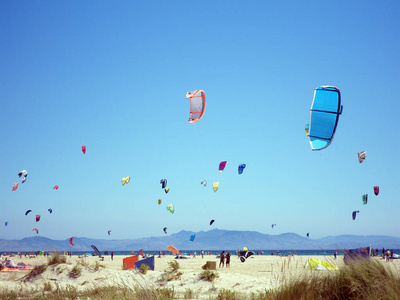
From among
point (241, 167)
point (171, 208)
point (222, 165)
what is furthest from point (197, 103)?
point (171, 208)

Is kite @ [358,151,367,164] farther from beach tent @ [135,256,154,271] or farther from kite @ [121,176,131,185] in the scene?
kite @ [121,176,131,185]

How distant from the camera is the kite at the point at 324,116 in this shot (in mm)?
10188

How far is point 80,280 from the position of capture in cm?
1157

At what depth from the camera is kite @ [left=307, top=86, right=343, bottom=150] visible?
1019cm

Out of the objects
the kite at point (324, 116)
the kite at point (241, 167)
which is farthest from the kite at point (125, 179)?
the kite at point (324, 116)

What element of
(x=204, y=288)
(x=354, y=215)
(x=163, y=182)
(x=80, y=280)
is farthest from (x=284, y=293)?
(x=354, y=215)

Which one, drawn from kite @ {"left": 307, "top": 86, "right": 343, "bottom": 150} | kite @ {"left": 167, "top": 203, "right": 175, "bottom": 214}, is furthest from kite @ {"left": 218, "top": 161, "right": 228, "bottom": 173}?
kite @ {"left": 307, "top": 86, "right": 343, "bottom": 150}

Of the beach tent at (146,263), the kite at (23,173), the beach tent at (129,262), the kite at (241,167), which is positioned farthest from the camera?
the kite at (23,173)

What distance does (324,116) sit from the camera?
33.7 feet

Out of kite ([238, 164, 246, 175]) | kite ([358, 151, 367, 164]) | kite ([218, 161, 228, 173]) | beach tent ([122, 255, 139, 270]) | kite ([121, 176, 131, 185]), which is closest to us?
beach tent ([122, 255, 139, 270])

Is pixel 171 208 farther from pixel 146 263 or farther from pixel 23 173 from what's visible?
pixel 146 263

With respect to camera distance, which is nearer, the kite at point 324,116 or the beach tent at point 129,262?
the kite at point 324,116

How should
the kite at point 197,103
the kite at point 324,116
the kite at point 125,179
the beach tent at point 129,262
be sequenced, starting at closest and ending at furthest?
the kite at point 324,116
the beach tent at point 129,262
the kite at point 197,103
the kite at point 125,179

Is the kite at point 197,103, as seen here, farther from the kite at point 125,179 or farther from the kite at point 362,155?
the kite at point 125,179
